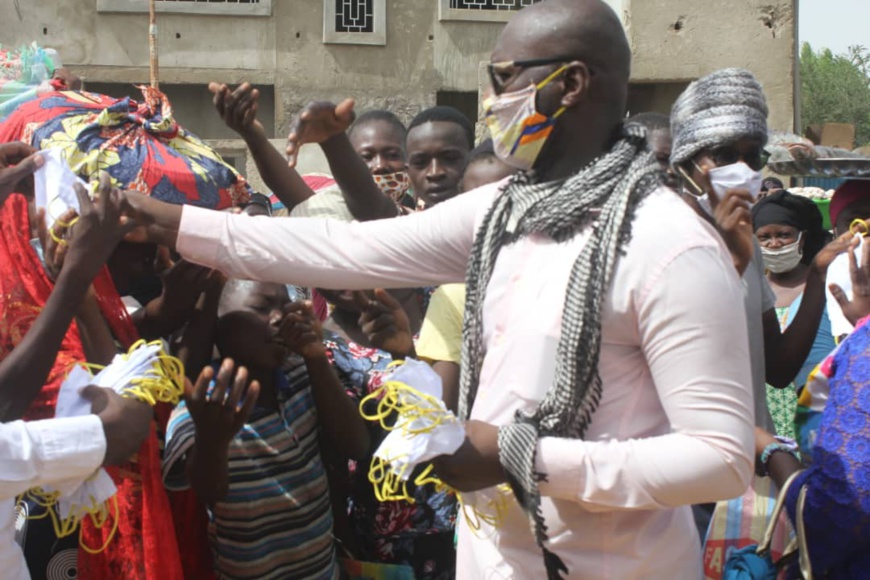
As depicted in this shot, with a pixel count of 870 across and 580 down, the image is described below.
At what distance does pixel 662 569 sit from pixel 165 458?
5.09 ft

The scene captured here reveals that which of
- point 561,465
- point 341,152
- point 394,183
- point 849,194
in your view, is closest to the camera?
point 561,465

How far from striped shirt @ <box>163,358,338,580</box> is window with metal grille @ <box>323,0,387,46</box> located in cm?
1052

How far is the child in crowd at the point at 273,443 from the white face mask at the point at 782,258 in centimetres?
277

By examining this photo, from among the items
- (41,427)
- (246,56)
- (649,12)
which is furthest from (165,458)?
(649,12)

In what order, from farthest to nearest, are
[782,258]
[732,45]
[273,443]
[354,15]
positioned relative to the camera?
[732,45], [354,15], [782,258], [273,443]

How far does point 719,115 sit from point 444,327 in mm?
1417

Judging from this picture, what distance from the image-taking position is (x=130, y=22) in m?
12.9

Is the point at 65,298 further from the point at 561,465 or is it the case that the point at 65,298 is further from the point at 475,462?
the point at 561,465

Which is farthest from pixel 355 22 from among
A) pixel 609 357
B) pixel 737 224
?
pixel 609 357

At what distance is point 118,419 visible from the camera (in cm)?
228

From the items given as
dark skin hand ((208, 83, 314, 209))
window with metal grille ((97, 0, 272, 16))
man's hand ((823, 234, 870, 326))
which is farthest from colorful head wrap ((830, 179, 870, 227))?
window with metal grille ((97, 0, 272, 16))

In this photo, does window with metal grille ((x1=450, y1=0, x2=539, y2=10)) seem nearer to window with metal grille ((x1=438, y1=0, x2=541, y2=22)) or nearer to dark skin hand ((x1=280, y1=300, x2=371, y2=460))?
window with metal grille ((x1=438, y1=0, x2=541, y2=22))

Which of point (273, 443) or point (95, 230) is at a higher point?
point (95, 230)

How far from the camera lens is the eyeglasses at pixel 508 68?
7.09 feet
